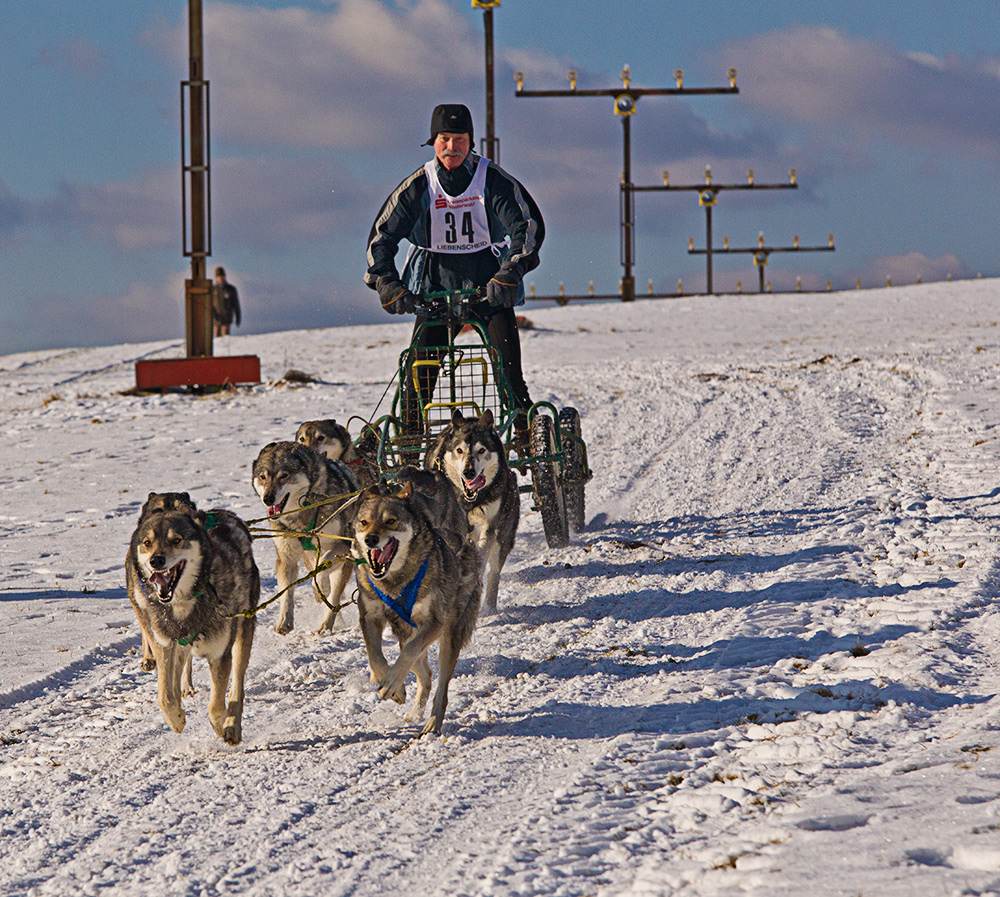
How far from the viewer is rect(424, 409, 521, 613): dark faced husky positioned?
5.85 metres

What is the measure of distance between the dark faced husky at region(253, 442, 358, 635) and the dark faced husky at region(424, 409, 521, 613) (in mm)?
598

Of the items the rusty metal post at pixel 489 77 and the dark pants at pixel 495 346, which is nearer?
the dark pants at pixel 495 346

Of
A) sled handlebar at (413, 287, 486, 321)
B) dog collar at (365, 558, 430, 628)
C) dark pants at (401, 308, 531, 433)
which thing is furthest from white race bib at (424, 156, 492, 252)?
dog collar at (365, 558, 430, 628)

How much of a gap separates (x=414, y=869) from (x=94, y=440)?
1099 centimetres

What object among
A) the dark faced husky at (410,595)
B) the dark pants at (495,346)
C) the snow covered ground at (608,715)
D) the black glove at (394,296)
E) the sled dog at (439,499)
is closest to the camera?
the snow covered ground at (608,715)

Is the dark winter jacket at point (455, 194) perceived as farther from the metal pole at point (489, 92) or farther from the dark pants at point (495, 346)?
the metal pole at point (489, 92)

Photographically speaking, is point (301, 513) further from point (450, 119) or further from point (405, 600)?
point (450, 119)

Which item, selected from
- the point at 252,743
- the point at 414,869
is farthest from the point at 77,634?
the point at 414,869

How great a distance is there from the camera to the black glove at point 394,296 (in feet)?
21.9

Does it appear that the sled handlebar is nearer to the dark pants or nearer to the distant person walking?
the dark pants

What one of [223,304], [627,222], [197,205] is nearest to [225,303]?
[223,304]

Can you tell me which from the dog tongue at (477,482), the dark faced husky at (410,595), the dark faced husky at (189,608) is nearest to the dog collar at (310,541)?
the dark faced husky at (410,595)

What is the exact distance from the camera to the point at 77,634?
217 inches

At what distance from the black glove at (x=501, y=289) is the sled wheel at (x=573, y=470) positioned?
1004 millimetres
